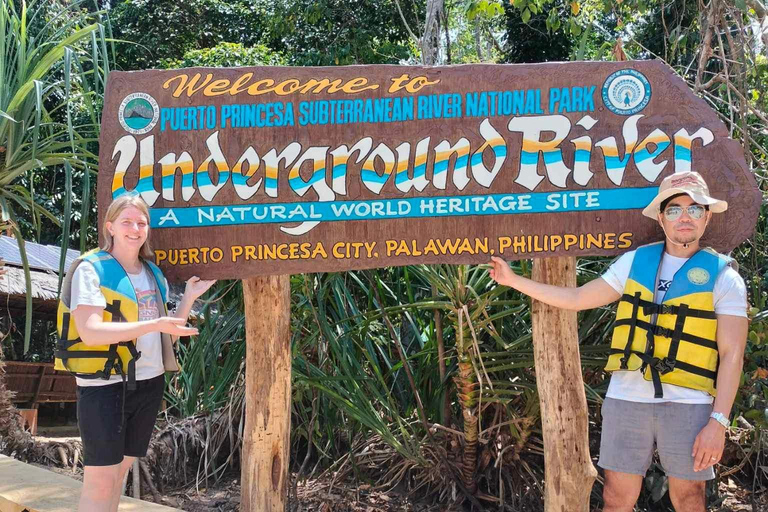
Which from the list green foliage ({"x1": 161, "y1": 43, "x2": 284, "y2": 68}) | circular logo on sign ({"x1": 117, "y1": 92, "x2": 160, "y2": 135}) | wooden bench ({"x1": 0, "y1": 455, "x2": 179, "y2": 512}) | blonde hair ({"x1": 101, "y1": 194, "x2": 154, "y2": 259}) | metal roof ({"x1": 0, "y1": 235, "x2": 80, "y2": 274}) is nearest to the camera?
blonde hair ({"x1": 101, "y1": 194, "x2": 154, "y2": 259})

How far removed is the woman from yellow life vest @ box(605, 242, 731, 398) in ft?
5.35

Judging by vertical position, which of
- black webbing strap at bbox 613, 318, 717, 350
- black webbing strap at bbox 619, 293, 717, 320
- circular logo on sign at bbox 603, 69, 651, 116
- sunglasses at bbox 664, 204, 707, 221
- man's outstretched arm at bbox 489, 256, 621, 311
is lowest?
black webbing strap at bbox 613, 318, 717, 350

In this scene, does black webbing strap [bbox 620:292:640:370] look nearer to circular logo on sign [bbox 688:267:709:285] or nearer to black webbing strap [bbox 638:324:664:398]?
black webbing strap [bbox 638:324:664:398]

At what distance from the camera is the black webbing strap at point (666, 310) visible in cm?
281

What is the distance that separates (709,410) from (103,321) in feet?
7.36

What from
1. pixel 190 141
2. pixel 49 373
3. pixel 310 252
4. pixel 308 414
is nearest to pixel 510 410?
pixel 308 414

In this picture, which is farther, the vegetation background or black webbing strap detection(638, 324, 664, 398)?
the vegetation background

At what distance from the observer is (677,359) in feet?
9.22

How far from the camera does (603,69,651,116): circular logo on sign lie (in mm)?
3316

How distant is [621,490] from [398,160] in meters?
1.59

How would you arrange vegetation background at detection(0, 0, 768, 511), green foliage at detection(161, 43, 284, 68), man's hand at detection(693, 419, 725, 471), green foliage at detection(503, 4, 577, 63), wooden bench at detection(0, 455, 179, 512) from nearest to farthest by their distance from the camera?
man's hand at detection(693, 419, 725, 471)
wooden bench at detection(0, 455, 179, 512)
vegetation background at detection(0, 0, 768, 511)
green foliage at detection(161, 43, 284, 68)
green foliage at detection(503, 4, 577, 63)

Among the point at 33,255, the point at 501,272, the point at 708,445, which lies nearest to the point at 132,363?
the point at 501,272

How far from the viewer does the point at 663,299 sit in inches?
114

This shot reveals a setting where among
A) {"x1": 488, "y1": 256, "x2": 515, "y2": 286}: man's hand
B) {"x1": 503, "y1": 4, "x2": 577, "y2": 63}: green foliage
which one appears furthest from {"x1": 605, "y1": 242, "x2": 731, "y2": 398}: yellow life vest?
{"x1": 503, "y1": 4, "x2": 577, "y2": 63}: green foliage
